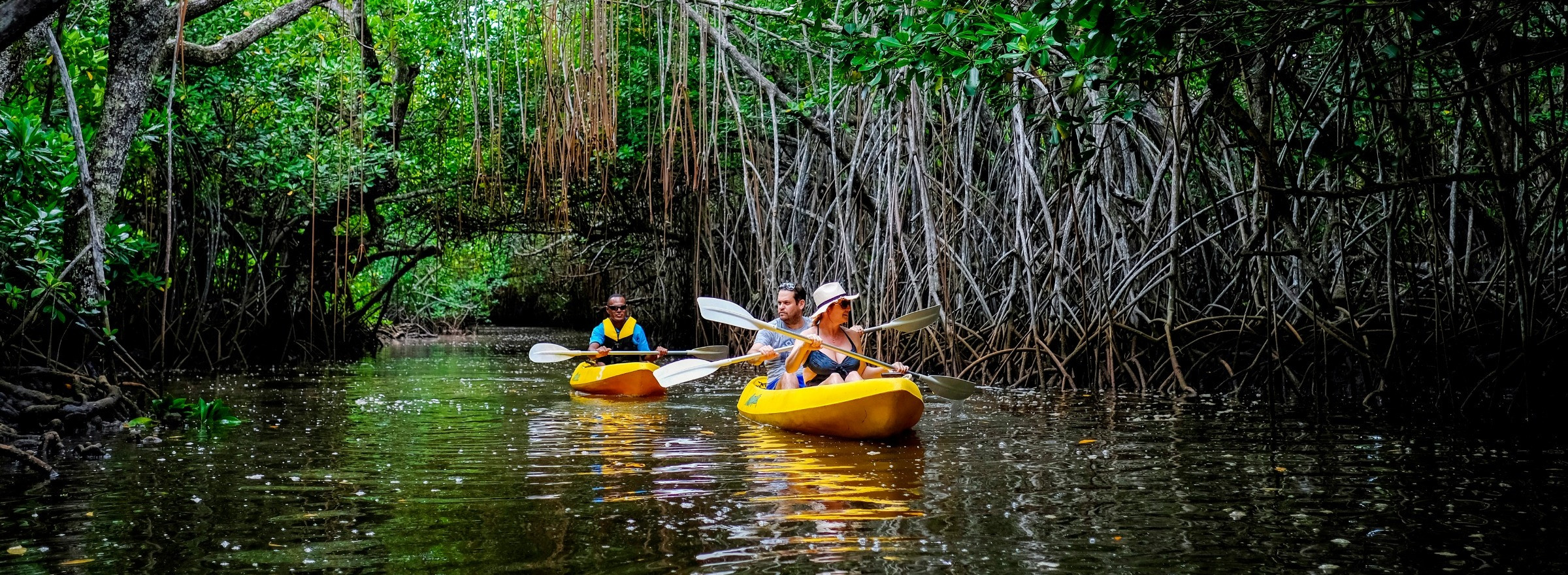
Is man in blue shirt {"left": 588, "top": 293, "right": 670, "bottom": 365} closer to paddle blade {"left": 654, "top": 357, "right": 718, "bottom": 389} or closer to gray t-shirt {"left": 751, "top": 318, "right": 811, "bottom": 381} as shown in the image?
gray t-shirt {"left": 751, "top": 318, "right": 811, "bottom": 381}

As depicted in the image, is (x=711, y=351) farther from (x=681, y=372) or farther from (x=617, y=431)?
(x=617, y=431)

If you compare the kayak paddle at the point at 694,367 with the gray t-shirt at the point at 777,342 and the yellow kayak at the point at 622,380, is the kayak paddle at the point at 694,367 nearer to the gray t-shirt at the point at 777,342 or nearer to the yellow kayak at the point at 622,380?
the gray t-shirt at the point at 777,342

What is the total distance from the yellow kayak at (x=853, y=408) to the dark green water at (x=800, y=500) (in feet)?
0.37

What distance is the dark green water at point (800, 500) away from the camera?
9.37 ft

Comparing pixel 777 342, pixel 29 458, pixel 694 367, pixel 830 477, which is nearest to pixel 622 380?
pixel 777 342

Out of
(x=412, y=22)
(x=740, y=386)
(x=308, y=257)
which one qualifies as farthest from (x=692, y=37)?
(x=308, y=257)

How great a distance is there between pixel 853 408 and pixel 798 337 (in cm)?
82

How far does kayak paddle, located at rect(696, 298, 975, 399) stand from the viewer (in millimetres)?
6020

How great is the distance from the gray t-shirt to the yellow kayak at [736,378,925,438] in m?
0.66

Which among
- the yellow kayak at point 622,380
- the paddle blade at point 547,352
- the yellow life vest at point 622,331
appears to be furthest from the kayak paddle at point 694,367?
the yellow life vest at point 622,331

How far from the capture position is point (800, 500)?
3.70 metres

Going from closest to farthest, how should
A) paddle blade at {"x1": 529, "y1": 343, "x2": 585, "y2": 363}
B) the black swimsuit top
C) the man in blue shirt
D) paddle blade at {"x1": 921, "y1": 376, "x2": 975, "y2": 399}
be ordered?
paddle blade at {"x1": 921, "y1": 376, "x2": 975, "y2": 399} < the black swimsuit top < paddle blade at {"x1": 529, "y1": 343, "x2": 585, "y2": 363} < the man in blue shirt

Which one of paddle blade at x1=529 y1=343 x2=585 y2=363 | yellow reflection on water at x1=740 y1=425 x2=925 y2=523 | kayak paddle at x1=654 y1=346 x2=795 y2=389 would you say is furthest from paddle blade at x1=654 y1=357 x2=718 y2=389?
paddle blade at x1=529 y1=343 x2=585 y2=363

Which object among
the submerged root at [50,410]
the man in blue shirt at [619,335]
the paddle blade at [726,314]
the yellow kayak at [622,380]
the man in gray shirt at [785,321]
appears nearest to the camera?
the submerged root at [50,410]
